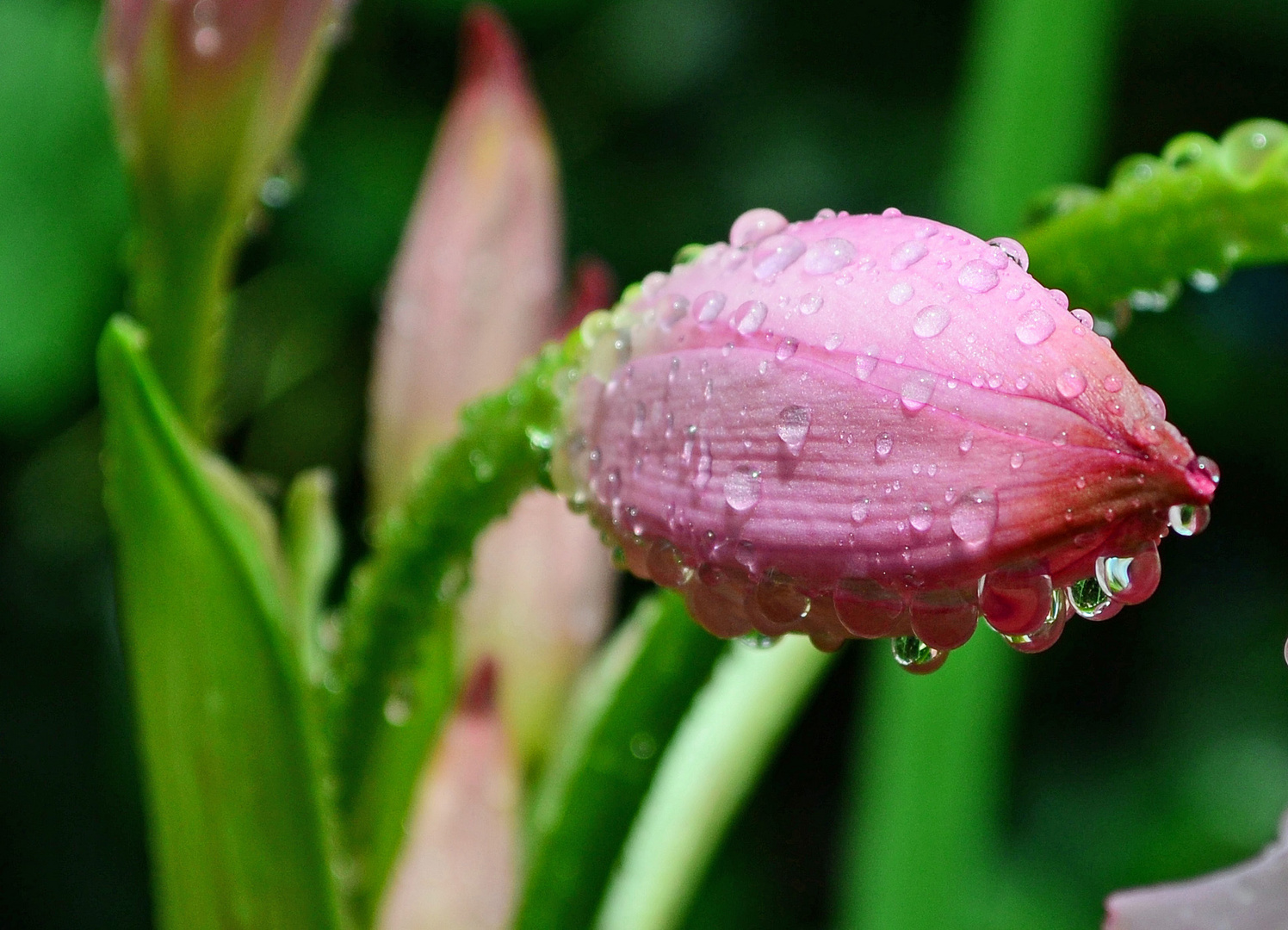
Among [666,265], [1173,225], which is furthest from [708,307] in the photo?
[666,265]

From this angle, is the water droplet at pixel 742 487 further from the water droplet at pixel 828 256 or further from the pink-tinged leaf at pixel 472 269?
the pink-tinged leaf at pixel 472 269

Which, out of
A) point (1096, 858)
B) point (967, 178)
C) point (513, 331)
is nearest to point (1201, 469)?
point (513, 331)

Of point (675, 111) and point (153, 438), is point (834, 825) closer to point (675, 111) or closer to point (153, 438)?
point (675, 111)

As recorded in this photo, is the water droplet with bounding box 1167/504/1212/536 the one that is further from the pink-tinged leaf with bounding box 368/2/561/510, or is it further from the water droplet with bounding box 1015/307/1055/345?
the pink-tinged leaf with bounding box 368/2/561/510

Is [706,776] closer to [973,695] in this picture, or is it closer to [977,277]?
[973,695]

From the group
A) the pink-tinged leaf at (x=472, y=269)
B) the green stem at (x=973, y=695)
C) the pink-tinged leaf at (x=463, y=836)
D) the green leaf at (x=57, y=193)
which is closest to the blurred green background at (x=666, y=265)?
the green leaf at (x=57, y=193)

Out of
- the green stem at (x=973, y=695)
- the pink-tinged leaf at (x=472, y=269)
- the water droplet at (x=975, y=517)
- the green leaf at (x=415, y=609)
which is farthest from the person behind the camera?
the green stem at (x=973, y=695)
